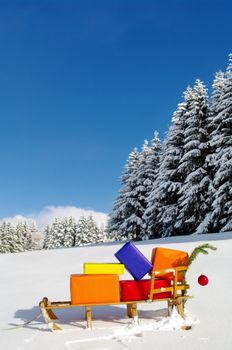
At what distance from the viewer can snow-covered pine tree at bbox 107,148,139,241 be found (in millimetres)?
36062

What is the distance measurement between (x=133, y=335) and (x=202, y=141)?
2294 centimetres

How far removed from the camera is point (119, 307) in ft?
28.2

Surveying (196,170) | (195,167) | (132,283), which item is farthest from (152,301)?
(195,167)

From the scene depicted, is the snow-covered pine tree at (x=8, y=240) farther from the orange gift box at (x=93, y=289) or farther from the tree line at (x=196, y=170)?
the orange gift box at (x=93, y=289)

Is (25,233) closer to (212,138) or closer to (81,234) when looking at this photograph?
(81,234)

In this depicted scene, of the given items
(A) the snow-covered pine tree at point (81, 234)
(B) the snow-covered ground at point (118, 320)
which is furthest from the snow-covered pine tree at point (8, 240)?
(B) the snow-covered ground at point (118, 320)

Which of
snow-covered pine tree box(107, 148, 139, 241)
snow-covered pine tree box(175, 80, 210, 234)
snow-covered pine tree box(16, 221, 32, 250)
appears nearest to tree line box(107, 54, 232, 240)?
snow-covered pine tree box(175, 80, 210, 234)

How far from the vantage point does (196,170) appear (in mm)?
26578

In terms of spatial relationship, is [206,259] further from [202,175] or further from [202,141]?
[202,141]

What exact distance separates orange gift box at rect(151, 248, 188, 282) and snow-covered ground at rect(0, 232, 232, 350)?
70 cm

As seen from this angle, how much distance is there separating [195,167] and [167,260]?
21338 mm

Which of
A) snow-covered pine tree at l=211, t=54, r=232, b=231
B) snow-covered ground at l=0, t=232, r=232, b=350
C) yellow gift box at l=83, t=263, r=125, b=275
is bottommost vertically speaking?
snow-covered ground at l=0, t=232, r=232, b=350

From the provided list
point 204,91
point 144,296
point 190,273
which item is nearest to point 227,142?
point 204,91

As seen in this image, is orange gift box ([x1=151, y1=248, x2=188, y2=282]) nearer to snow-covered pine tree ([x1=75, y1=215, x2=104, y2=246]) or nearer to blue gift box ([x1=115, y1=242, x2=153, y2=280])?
blue gift box ([x1=115, y1=242, x2=153, y2=280])
